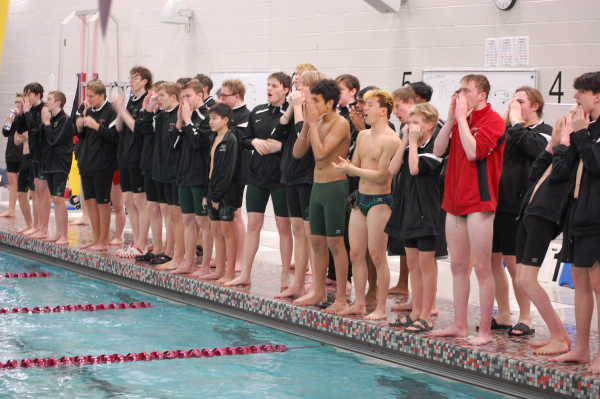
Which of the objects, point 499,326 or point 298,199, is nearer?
point 499,326

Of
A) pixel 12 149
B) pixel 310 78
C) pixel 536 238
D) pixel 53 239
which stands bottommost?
pixel 53 239

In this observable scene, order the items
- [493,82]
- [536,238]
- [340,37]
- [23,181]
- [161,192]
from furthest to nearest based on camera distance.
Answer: [340,37] → [23,181] → [493,82] → [161,192] → [536,238]

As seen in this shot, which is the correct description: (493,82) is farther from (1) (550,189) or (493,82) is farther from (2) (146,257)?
(2) (146,257)

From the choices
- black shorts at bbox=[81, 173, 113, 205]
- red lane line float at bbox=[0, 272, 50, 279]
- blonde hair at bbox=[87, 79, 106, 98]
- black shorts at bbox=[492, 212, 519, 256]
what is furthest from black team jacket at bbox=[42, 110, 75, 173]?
black shorts at bbox=[492, 212, 519, 256]

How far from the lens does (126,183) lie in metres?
7.57

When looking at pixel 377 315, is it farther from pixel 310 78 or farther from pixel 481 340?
pixel 310 78

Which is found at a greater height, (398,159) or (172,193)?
(398,159)

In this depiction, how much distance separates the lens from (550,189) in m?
4.17

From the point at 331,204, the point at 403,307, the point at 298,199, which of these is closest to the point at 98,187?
the point at 298,199

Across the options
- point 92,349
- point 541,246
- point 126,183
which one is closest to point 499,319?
point 541,246

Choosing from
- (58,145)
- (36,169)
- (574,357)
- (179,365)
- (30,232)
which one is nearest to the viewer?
(574,357)

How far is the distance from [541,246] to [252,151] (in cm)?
285

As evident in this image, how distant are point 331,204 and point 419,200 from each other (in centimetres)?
71

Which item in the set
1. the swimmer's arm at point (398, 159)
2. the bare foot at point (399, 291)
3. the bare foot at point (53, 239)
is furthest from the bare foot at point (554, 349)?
the bare foot at point (53, 239)
